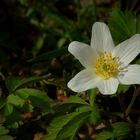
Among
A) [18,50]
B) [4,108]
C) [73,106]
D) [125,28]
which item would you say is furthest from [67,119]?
[18,50]

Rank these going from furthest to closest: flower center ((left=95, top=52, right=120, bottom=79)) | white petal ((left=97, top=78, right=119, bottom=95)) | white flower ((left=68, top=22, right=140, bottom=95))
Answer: flower center ((left=95, top=52, right=120, bottom=79)), white flower ((left=68, top=22, right=140, bottom=95)), white petal ((left=97, top=78, right=119, bottom=95))

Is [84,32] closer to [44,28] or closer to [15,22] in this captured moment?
[44,28]

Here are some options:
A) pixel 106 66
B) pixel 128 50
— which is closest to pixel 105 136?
pixel 106 66

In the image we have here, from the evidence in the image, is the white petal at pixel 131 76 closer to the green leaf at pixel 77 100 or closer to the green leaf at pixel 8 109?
the green leaf at pixel 77 100

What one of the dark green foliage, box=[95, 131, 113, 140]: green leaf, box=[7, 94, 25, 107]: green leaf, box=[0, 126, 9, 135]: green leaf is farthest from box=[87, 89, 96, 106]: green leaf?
box=[0, 126, 9, 135]: green leaf

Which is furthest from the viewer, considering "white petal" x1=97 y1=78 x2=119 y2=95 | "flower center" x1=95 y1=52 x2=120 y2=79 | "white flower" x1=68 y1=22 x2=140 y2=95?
"flower center" x1=95 y1=52 x2=120 y2=79

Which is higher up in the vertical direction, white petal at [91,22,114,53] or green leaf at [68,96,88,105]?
white petal at [91,22,114,53]

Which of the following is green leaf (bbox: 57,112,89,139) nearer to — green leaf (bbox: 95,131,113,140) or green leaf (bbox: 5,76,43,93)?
green leaf (bbox: 95,131,113,140)
